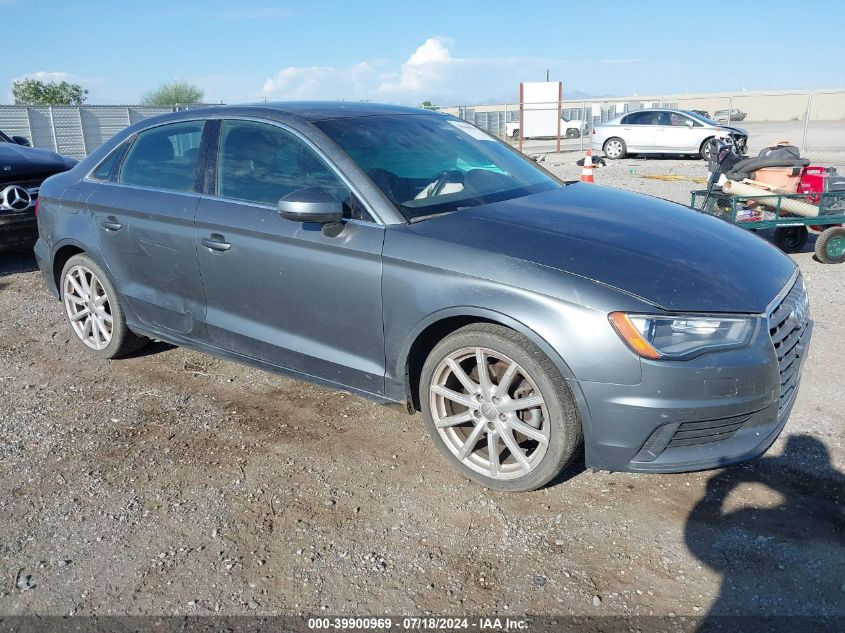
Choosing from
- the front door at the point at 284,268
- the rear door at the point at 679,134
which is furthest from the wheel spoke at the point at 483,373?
the rear door at the point at 679,134

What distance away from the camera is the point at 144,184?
4.36 metres

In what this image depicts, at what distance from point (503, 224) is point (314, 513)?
1.54 meters

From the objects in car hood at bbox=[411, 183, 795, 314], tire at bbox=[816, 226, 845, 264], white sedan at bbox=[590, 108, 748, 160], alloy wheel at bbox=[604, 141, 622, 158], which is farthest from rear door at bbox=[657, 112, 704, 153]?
car hood at bbox=[411, 183, 795, 314]

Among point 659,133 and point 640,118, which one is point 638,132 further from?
point 659,133

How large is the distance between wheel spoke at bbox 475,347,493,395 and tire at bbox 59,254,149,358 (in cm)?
272

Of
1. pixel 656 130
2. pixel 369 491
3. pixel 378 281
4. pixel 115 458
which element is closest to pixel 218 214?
pixel 378 281

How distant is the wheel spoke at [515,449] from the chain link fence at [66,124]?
1979 centimetres

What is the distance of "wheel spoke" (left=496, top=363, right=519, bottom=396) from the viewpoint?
2966 millimetres

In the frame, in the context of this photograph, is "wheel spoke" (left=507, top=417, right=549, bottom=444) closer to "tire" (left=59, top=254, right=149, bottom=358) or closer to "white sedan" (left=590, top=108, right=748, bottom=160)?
"tire" (left=59, top=254, right=149, bottom=358)

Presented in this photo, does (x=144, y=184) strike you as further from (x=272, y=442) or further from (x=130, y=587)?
(x=130, y=587)

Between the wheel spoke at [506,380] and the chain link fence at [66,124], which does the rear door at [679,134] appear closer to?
the chain link fence at [66,124]

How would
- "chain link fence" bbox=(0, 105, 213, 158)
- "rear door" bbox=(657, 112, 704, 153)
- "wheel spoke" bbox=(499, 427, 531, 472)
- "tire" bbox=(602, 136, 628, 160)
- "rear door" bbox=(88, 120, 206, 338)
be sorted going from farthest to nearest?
"tire" bbox=(602, 136, 628, 160) < "chain link fence" bbox=(0, 105, 213, 158) < "rear door" bbox=(657, 112, 704, 153) < "rear door" bbox=(88, 120, 206, 338) < "wheel spoke" bbox=(499, 427, 531, 472)

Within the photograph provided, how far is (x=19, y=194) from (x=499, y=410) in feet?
20.1

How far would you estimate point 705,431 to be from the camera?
2.81m
